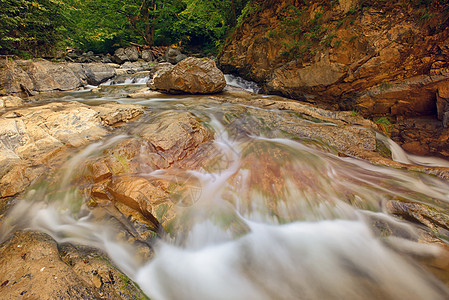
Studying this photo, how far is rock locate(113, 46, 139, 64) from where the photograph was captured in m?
13.6

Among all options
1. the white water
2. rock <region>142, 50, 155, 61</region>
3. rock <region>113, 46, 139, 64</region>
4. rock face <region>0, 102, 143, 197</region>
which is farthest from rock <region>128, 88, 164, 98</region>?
rock <region>142, 50, 155, 61</region>

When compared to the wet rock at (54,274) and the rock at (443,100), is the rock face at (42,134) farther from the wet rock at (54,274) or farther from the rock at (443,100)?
the rock at (443,100)

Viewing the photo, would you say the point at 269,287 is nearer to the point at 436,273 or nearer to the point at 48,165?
the point at 436,273

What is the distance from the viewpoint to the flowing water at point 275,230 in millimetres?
1867

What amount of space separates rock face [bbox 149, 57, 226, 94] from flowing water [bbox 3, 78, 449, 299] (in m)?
3.90

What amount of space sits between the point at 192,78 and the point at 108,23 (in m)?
13.2

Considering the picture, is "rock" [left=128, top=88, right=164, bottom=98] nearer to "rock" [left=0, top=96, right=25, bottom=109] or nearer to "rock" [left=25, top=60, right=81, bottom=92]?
"rock" [left=0, top=96, right=25, bottom=109]

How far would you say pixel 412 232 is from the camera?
211cm

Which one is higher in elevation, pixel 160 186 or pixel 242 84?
pixel 242 84

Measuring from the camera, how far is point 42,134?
11.3 ft

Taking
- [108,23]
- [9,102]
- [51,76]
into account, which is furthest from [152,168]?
[108,23]

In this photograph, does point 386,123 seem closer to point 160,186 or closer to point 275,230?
point 275,230

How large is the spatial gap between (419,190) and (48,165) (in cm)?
545

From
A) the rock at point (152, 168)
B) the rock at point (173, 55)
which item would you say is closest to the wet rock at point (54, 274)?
the rock at point (152, 168)
